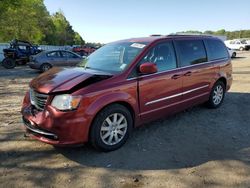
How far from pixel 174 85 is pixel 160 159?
163 cm

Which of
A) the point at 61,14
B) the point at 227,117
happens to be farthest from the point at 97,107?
the point at 61,14

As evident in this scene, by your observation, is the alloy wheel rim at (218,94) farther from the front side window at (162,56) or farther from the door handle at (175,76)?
the front side window at (162,56)

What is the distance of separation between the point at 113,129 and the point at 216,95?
10.9 ft

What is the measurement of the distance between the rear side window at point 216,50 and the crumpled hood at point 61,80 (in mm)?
3040

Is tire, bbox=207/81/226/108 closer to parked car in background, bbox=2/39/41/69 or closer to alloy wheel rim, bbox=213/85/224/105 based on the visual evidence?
alloy wheel rim, bbox=213/85/224/105

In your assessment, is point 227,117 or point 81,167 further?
point 227,117

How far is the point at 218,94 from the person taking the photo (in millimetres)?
6625

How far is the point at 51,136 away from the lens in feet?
12.9

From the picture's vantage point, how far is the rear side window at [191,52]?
213 inches

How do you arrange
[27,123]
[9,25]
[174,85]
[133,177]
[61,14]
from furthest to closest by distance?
1. [61,14]
2. [9,25]
3. [174,85]
4. [27,123]
5. [133,177]

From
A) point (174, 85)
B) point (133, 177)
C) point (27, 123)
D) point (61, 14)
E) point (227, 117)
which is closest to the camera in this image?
point (133, 177)

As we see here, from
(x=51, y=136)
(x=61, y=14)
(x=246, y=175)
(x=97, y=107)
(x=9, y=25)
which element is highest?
(x=61, y=14)

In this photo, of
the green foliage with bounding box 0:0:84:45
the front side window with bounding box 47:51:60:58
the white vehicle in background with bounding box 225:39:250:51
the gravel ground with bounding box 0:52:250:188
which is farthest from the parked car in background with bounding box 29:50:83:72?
the white vehicle in background with bounding box 225:39:250:51

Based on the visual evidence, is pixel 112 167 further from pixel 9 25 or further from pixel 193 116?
pixel 9 25
